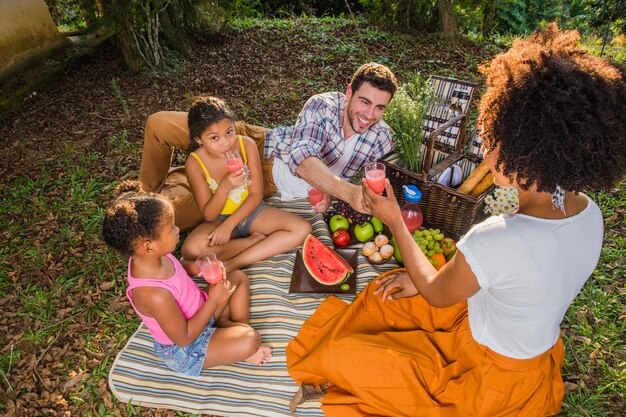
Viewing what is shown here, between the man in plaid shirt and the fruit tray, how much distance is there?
63 cm

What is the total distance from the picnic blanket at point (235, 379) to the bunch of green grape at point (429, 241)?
0.63 m

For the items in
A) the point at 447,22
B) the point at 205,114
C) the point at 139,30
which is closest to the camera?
the point at 205,114

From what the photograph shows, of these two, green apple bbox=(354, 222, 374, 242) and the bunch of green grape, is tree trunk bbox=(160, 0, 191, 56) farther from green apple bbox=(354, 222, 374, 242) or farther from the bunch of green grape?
the bunch of green grape

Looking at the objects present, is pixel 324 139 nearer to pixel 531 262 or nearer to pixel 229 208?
pixel 229 208

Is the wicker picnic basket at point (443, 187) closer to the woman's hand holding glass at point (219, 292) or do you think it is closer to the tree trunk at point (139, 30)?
the woman's hand holding glass at point (219, 292)

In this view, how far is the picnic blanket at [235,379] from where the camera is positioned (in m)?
2.80

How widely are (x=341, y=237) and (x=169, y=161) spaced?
188cm

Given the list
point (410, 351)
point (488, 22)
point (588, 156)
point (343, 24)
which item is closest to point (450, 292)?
point (410, 351)

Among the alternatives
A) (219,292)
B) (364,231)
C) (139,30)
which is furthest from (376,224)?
(139,30)

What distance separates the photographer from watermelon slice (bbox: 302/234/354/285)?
345cm

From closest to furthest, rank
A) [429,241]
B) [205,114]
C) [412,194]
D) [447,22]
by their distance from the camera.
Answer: [205,114], [429,241], [412,194], [447,22]

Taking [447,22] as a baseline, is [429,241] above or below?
below

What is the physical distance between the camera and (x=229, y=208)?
12.4ft

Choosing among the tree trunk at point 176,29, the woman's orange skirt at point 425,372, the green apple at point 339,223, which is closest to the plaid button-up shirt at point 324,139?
the green apple at point 339,223
